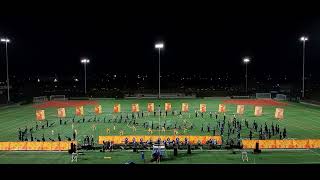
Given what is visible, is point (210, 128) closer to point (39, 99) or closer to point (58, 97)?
point (39, 99)

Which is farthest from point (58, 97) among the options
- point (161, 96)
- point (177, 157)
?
point (177, 157)

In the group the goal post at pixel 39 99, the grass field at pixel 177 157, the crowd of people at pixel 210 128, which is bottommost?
the grass field at pixel 177 157

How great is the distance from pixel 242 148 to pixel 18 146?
18.2m

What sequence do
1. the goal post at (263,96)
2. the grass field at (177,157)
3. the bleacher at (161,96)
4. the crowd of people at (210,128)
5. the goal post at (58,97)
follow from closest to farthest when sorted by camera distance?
the grass field at (177,157) → the crowd of people at (210,128) → the goal post at (263,96) → the goal post at (58,97) → the bleacher at (161,96)

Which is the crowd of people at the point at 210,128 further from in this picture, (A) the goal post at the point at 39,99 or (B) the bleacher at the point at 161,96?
(B) the bleacher at the point at 161,96

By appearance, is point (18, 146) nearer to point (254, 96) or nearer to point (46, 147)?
point (46, 147)

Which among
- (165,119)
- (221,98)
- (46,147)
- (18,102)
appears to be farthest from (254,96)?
(46,147)

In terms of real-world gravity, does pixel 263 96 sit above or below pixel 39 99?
above

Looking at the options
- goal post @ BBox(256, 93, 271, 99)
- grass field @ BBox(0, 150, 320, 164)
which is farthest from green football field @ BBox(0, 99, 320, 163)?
goal post @ BBox(256, 93, 271, 99)

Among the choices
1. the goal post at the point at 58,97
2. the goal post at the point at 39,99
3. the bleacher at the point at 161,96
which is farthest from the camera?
the bleacher at the point at 161,96

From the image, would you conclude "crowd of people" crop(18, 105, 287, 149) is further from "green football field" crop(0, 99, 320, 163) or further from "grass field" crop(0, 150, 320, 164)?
"grass field" crop(0, 150, 320, 164)

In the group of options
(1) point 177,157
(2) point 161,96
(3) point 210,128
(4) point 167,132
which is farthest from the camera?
(2) point 161,96

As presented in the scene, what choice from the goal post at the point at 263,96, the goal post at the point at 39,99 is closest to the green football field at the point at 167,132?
the goal post at the point at 39,99

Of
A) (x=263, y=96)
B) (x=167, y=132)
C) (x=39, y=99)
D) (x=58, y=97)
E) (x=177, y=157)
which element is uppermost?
(x=263, y=96)
